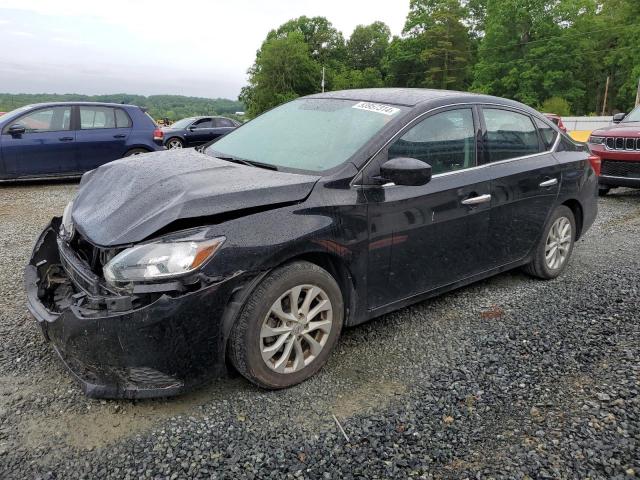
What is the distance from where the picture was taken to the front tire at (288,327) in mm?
2660

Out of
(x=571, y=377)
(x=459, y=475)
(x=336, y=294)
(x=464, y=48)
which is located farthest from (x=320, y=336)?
(x=464, y=48)

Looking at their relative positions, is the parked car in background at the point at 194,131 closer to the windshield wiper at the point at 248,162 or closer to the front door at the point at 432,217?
the windshield wiper at the point at 248,162

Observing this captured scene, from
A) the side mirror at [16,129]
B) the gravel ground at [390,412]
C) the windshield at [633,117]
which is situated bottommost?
the gravel ground at [390,412]

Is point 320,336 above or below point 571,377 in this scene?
above

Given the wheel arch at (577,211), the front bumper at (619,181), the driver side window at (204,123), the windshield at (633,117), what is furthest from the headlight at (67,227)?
the driver side window at (204,123)

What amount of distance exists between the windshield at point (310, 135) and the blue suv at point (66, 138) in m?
6.72

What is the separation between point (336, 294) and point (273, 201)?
2.07 feet

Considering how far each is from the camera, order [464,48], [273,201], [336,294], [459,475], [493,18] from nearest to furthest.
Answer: [459,475], [273,201], [336,294], [493,18], [464,48]

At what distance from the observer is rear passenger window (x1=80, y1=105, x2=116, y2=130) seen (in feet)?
32.5

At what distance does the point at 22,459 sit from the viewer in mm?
2330

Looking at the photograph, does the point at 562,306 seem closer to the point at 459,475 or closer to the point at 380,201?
the point at 380,201

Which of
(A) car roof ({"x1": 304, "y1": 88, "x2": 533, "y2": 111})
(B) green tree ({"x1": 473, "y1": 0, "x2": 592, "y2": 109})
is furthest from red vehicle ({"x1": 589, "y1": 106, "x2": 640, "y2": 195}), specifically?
(B) green tree ({"x1": 473, "y1": 0, "x2": 592, "y2": 109})

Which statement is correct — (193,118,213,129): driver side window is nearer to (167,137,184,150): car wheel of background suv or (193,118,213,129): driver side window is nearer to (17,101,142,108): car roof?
(167,137,184,150): car wheel of background suv

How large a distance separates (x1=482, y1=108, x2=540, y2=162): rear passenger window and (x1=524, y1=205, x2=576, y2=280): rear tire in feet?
2.11
